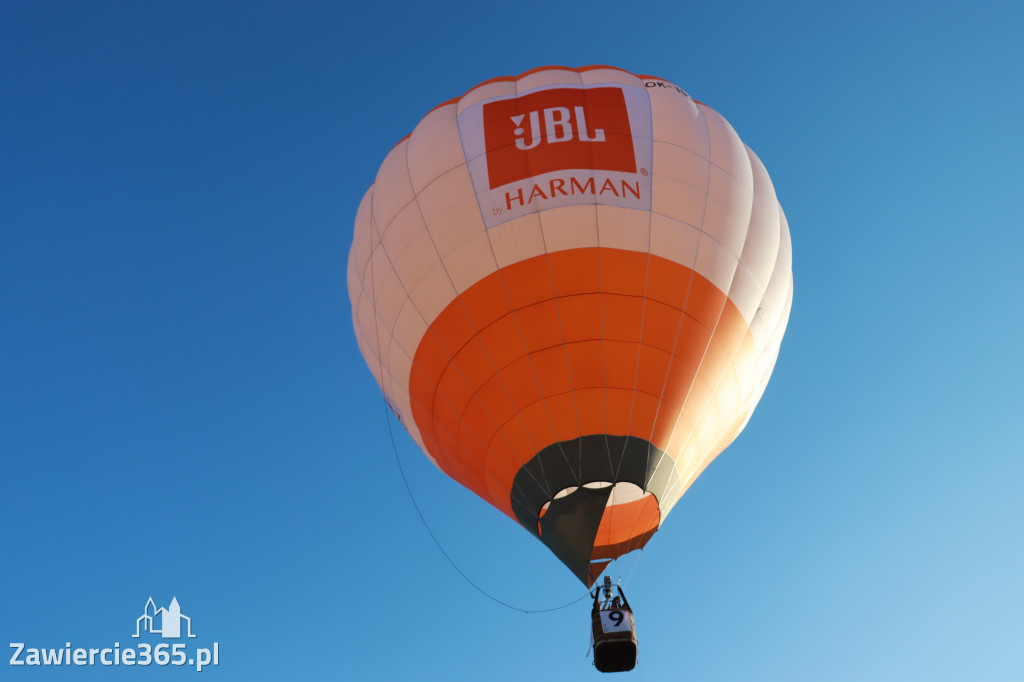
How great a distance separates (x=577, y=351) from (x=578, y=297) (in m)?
0.53

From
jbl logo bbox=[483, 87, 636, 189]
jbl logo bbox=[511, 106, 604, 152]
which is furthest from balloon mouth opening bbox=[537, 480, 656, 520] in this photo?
jbl logo bbox=[511, 106, 604, 152]

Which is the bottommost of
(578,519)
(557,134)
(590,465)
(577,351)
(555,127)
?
(578,519)

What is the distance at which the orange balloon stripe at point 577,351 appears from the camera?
7855mm

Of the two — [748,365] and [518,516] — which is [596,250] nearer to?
[748,365]

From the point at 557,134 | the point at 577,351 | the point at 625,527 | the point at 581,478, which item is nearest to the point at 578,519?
the point at 581,478

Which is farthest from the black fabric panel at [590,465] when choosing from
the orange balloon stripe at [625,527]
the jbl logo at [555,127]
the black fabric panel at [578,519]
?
the jbl logo at [555,127]

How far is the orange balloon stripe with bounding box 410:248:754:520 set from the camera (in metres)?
7.86

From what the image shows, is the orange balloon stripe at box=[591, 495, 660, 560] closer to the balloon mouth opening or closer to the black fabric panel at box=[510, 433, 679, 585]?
the balloon mouth opening

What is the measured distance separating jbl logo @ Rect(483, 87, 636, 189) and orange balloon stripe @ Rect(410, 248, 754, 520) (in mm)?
975

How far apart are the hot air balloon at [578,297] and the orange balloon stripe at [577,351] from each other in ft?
0.05

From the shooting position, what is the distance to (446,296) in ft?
27.2

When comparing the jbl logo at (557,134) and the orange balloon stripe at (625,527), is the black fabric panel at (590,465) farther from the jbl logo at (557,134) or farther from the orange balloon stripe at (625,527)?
the jbl logo at (557,134)

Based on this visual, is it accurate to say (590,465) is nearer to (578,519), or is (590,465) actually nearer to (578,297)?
(578,519)

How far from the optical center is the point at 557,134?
848 centimetres
